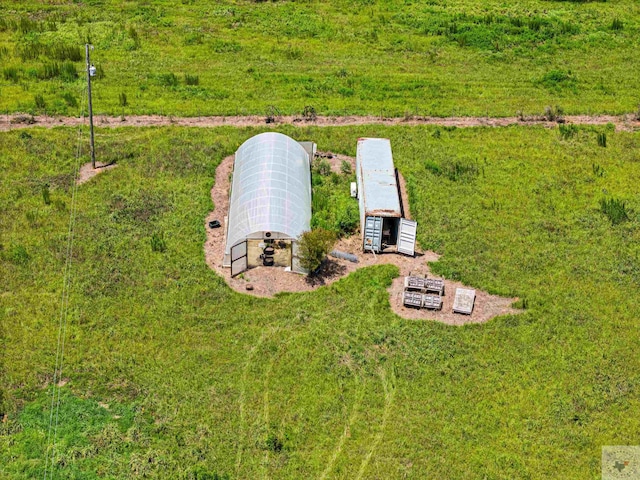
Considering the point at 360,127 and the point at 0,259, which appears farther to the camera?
the point at 360,127

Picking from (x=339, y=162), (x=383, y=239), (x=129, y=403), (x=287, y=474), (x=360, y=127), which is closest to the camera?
(x=287, y=474)

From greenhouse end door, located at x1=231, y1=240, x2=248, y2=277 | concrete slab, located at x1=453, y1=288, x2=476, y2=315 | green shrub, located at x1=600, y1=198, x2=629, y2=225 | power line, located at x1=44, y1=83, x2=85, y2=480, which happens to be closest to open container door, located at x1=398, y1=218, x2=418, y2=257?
concrete slab, located at x1=453, y1=288, x2=476, y2=315

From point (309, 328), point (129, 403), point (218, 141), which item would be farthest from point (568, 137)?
point (129, 403)

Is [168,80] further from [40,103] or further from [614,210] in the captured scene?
[614,210]

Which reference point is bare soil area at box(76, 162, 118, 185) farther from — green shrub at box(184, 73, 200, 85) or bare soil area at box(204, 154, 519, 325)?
green shrub at box(184, 73, 200, 85)

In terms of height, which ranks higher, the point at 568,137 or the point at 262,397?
the point at 568,137

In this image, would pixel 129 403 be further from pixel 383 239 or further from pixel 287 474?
pixel 383 239

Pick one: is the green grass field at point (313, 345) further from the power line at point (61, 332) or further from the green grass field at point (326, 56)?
the green grass field at point (326, 56)
